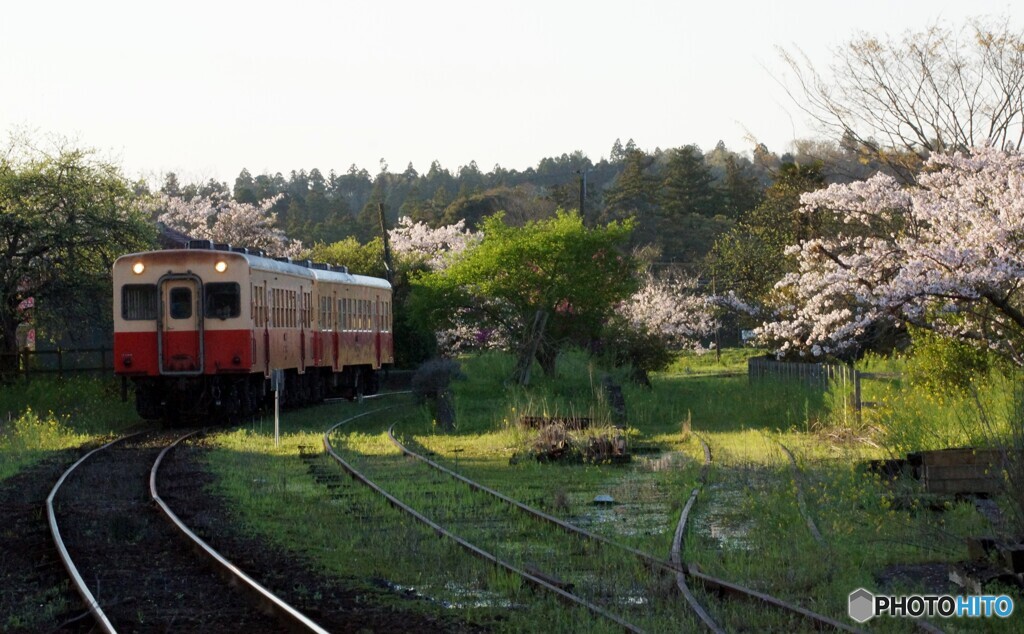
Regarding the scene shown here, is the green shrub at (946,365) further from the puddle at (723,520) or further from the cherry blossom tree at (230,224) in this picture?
the cherry blossom tree at (230,224)

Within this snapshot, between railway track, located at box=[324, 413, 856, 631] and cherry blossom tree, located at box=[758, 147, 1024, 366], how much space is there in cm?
563

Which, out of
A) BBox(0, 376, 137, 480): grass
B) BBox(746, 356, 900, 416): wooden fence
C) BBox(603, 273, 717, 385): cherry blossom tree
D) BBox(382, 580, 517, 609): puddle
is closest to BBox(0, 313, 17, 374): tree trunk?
BBox(0, 376, 137, 480): grass

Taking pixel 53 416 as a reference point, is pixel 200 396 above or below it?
above

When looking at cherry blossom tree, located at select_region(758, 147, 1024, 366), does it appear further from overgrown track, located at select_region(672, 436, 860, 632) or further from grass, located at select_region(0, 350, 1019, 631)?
overgrown track, located at select_region(672, 436, 860, 632)

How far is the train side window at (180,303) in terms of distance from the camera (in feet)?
72.4

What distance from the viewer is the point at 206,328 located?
72.2 ft

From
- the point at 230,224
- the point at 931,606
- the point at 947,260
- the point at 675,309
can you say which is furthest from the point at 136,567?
the point at 230,224

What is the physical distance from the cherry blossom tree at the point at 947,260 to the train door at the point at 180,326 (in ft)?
31.6

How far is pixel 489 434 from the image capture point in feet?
65.8

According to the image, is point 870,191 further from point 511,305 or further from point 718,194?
point 718,194

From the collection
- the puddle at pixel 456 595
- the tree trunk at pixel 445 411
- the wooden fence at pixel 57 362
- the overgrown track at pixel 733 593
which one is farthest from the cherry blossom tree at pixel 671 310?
the puddle at pixel 456 595

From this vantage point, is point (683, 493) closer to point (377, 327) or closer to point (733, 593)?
point (733, 593)

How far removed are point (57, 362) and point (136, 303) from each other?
1062 centimetres

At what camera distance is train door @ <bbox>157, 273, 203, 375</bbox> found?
22000 millimetres
